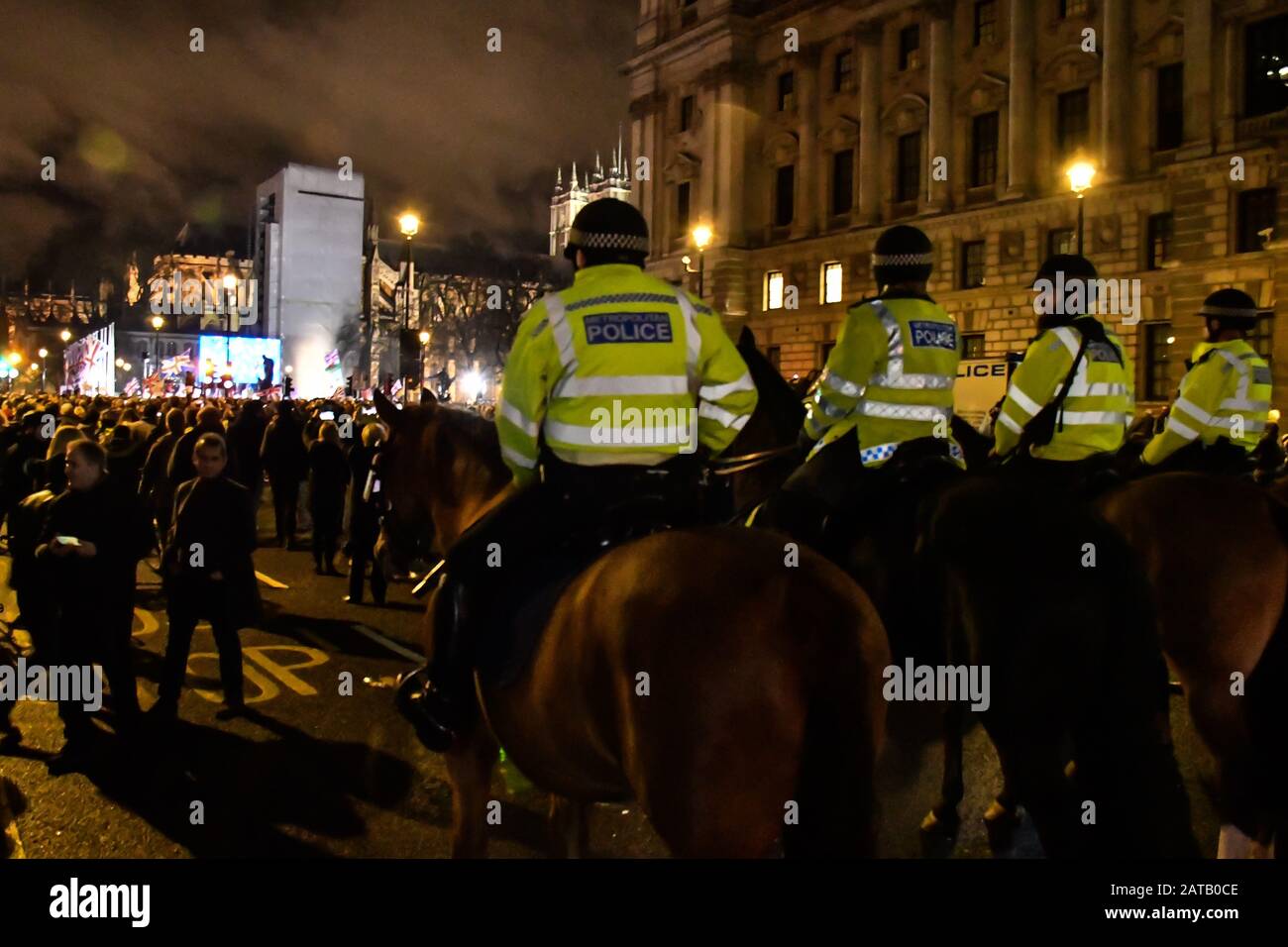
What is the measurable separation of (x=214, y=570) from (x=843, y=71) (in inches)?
1848

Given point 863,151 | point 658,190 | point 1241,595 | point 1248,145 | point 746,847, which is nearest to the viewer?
point 746,847

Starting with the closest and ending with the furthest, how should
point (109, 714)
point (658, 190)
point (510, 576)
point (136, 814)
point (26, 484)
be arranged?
point (510, 576), point (136, 814), point (109, 714), point (26, 484), point (658, 190)

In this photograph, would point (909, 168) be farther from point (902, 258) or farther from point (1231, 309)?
point (902, 258)

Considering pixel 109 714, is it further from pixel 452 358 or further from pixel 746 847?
pixel 452 358

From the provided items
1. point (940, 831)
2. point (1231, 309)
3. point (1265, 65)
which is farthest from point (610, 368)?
point (1265, 65)

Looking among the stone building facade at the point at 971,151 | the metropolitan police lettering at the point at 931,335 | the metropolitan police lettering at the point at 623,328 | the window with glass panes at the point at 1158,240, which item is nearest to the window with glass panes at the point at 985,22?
the stone building facade at the point at 971,151

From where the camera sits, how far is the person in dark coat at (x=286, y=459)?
55.0 feet

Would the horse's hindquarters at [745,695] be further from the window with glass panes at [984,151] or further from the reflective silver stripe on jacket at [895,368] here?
the window with glass panes at [984,151]

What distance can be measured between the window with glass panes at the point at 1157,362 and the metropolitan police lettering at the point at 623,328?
1421 inches

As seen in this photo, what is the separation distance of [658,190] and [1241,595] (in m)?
55.3

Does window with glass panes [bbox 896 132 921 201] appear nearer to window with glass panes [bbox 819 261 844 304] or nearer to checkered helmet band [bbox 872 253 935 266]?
window with glass panes [bbox 819 261 844 304]

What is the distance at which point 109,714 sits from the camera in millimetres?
8219

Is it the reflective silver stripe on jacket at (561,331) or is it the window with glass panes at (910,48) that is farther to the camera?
the window with glass panes at (910,48)
